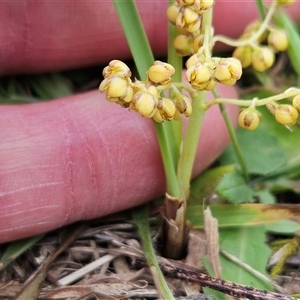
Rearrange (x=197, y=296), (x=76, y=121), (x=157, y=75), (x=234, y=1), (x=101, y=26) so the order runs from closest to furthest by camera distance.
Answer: (x=157, y=75)
(x=197, y=296)
(x=76, y=121)
(x=101, y=26)
(x=234, y=1)

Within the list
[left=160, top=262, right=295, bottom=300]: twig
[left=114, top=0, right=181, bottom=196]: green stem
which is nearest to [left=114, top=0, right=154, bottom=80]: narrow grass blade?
[left=114, top=0, right=181, bottom=196]: green stem

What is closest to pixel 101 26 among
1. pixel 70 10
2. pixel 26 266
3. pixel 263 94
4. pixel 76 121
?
pixel 70 10

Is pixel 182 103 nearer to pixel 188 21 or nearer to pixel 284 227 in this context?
pixel 188 21

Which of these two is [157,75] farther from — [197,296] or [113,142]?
[197,296]

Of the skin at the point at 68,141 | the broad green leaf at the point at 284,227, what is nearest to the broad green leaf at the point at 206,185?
the skin at the point at 68,141

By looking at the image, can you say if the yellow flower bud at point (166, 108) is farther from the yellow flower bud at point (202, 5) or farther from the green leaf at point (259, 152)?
the green leaf at point (259, 152)

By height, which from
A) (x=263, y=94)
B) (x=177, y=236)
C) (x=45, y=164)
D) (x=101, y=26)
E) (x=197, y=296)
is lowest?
(x=197, y=296)
